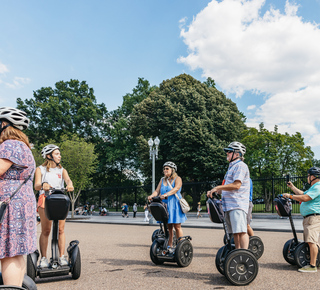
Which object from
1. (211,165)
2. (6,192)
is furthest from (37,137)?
(6,192)

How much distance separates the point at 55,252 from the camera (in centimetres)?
500

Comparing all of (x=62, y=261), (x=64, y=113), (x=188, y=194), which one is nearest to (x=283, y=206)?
(x=62, y=261)

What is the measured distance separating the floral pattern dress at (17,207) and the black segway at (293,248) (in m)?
4.25

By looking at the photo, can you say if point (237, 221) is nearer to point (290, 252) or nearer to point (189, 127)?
point (290, 252)

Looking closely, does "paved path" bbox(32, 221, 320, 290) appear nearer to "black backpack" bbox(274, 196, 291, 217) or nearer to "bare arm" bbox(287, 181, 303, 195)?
"black backpack" bbox(274, 196, 291, 217)

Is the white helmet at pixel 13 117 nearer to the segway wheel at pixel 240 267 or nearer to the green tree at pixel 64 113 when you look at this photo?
the segway wheel at pixel 240 267

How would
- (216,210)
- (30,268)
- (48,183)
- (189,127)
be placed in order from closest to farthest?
(30,268) < (216,210) < (48,183) < (189,127)

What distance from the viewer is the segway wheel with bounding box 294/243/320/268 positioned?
559 centimetres

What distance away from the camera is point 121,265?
638 cm

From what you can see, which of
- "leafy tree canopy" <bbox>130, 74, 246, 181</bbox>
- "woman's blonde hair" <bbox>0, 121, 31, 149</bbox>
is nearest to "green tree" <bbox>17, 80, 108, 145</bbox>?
"leafy tree canopy" <bbox>130, 74, 246, 181</bbox>

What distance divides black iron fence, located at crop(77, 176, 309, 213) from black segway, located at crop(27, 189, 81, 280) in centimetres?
2109

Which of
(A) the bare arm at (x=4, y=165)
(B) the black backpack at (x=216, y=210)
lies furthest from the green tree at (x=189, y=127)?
(A) the bare arm at (x=4, y=165)

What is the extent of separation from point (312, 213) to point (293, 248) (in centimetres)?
77

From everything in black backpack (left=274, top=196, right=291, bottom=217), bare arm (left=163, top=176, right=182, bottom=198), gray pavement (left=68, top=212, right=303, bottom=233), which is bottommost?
gray pavement (left=68, top=212, right=303, bottom=233)
